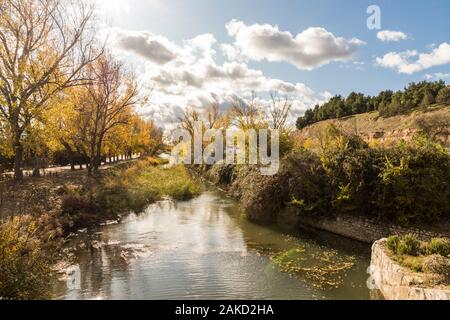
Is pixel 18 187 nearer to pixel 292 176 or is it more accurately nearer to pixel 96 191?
pixel 96 191

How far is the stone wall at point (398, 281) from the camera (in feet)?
22.7

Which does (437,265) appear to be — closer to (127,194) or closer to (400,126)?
(127,194)

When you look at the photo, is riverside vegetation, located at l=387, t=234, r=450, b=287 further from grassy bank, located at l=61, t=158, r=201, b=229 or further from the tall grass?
the tall grass

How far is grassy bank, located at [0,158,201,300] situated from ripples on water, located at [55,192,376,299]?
1058 mm

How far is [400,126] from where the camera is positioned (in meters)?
51.3

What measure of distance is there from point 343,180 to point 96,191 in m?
13.0

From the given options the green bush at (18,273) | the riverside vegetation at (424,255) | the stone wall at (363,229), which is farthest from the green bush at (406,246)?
the green bush at (18,273)

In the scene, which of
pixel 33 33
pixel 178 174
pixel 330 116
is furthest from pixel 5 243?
pixel 330 116

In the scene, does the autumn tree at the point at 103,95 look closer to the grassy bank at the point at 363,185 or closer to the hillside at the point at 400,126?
the grassy bank at the point at 363,185

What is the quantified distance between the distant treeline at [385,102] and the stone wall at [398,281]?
55270 mm

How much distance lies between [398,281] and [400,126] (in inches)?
1954

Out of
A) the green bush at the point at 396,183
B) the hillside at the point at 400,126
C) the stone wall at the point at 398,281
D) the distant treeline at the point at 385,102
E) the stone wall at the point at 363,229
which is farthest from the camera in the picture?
the distant treeline at the point at 385,102

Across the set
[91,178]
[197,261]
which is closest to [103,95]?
[91,178]

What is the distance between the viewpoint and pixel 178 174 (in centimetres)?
3055
